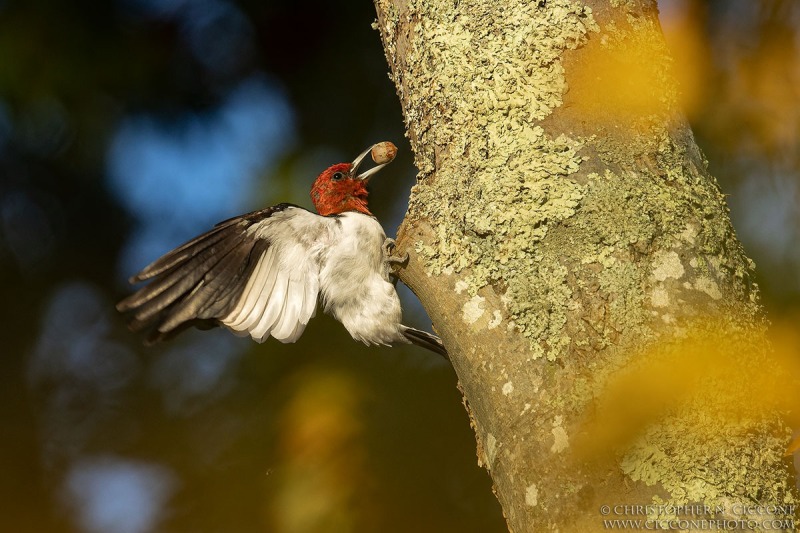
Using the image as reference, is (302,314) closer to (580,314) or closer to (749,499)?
(580,314)

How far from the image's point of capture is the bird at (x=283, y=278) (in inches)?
74.9

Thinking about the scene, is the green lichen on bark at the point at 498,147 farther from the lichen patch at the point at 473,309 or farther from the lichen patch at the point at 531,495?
the lichen patch at the point at 531,495

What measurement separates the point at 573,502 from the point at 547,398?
168mm

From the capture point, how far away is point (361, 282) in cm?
222

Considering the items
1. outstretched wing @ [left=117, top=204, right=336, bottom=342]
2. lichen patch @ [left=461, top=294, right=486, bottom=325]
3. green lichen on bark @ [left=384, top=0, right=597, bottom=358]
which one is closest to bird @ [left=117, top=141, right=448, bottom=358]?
outstretched wing @ [left=117, top=204, right=336, bottom=342]

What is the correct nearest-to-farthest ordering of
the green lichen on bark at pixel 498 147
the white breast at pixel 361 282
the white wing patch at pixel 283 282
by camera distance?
the green lichen on bark at pixel 498 147 < the white wing patch at pixel 283 282 < the white breast at pixel 361 282

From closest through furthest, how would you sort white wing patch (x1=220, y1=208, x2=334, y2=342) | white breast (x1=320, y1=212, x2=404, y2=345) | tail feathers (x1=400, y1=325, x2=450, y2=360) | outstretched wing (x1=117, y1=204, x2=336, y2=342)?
outstretched wing (x1=117, y1=204, x2=336, y2=342) < white wing patch (x1=220, y1=208, x2=334, y2=342) < white breast (x1=320, y1=212, x2=404, y2=345) < tail feathers (x1=400, y1=325, x2=450, y2=360)

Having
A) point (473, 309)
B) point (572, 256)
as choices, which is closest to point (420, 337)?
point (473, 309)

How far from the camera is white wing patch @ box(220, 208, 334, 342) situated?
206cm

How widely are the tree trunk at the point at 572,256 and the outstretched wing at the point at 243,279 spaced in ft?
2.27

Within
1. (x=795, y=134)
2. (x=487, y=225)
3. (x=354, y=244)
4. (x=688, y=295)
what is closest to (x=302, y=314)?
(x=354, y=244)

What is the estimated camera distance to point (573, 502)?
1024 mm

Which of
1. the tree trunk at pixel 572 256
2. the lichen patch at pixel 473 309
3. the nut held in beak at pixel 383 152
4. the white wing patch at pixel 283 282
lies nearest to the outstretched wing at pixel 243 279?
the white wing patch at pixel 283 282

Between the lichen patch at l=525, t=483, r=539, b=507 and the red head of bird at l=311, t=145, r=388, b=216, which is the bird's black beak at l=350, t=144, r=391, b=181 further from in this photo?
the lichen patch at l=525, t=483, r=539, b=507
